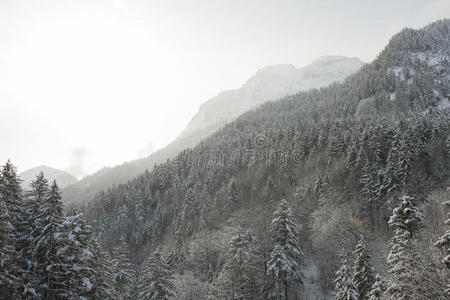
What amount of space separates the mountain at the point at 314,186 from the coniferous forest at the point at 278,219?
1.13ft

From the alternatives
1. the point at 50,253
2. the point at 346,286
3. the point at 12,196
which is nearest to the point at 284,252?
the point at 346,286

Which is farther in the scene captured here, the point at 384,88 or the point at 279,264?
the point at 384,88

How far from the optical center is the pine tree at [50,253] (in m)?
19.9

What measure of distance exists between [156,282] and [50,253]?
12114 millimetres

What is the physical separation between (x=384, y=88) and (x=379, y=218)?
10266 centimetres

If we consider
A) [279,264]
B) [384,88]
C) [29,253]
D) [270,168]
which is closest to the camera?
[29,253]

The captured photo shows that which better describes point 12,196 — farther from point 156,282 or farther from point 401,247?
point 401,247

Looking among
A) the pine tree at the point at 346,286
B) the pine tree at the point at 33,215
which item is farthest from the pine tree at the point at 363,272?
Result: the pine tree at the point at 33,215

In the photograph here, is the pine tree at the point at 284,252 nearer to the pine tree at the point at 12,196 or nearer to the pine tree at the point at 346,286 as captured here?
the pine tree at the point at 346,286

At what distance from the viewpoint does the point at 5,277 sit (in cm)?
1662

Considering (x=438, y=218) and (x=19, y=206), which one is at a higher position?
(x=19, y=206)

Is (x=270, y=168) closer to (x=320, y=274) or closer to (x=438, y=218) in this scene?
(x=320, y=274)

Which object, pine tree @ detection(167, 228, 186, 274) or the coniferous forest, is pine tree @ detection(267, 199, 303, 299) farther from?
pine tree @ detection(167, 228, 186, 274)

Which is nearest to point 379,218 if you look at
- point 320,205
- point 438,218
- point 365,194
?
point 365,194
